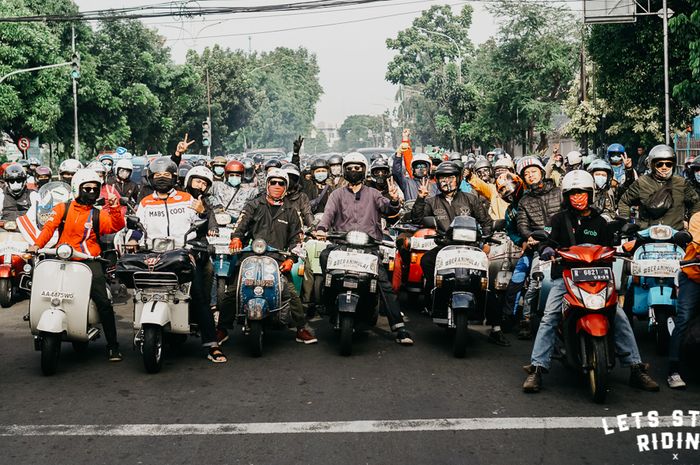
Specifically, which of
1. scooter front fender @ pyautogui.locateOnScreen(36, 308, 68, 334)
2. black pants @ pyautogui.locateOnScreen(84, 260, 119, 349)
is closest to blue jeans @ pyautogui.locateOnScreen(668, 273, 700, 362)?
black pants @ pyautogui.locateOnScreen(84, 260, 119, 349)

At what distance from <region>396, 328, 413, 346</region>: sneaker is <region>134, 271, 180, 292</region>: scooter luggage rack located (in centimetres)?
243

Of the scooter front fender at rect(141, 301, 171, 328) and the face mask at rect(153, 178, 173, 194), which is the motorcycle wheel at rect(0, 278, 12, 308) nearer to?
the face mask at rect(153, 178, 173, 194)

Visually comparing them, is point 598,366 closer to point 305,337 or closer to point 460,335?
point 460,335

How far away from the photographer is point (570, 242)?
6.89 metres

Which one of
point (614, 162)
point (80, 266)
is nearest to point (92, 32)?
point (614, 162)

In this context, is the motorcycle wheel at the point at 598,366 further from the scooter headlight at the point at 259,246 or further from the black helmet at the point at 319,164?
the black helmet at the point at 319,164

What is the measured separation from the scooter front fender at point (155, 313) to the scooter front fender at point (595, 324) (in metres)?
3.46

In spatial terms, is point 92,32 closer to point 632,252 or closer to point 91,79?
point 91,79

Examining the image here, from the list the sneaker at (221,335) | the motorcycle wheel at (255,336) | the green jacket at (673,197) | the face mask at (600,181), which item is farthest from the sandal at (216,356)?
the face mask at (600,181)

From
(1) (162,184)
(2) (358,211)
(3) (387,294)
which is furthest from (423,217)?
(1) (162,184)

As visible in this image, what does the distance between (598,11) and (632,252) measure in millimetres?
15099

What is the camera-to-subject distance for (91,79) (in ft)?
145

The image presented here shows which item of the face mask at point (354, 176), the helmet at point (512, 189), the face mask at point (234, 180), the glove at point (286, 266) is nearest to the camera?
Result: the glove at point (286, 266)

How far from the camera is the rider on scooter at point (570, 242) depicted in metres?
6.84
